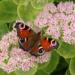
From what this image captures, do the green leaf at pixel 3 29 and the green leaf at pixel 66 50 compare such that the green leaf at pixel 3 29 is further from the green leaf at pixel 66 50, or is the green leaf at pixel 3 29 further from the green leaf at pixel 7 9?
the green leaf at pixel 66 50

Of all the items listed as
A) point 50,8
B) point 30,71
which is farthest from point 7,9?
point 30,71

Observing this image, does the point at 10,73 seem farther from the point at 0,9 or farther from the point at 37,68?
the point at 0,9

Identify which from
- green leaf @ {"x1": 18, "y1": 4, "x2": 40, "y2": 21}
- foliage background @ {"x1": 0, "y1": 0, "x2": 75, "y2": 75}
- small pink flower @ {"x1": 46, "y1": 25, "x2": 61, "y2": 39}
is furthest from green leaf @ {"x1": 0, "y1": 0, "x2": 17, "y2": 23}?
small pink flower @ {"x1": 46, "y1": 25, "x2": 61, "y2": 39}

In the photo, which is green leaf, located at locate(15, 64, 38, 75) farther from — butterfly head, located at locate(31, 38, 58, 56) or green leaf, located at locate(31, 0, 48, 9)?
green leaf, located at locate(31, 0, 48, 9)

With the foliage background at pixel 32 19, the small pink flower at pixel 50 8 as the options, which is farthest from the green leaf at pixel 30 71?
the small pink flower at pixel 50 8

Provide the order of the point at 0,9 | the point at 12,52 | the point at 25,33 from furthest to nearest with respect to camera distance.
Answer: the point at 0,9 < the point at 12,52 < the point at 25,33

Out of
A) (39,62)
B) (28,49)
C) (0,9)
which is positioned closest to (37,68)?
(39,62)

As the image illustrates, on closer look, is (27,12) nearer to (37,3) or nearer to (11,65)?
(37,3)
